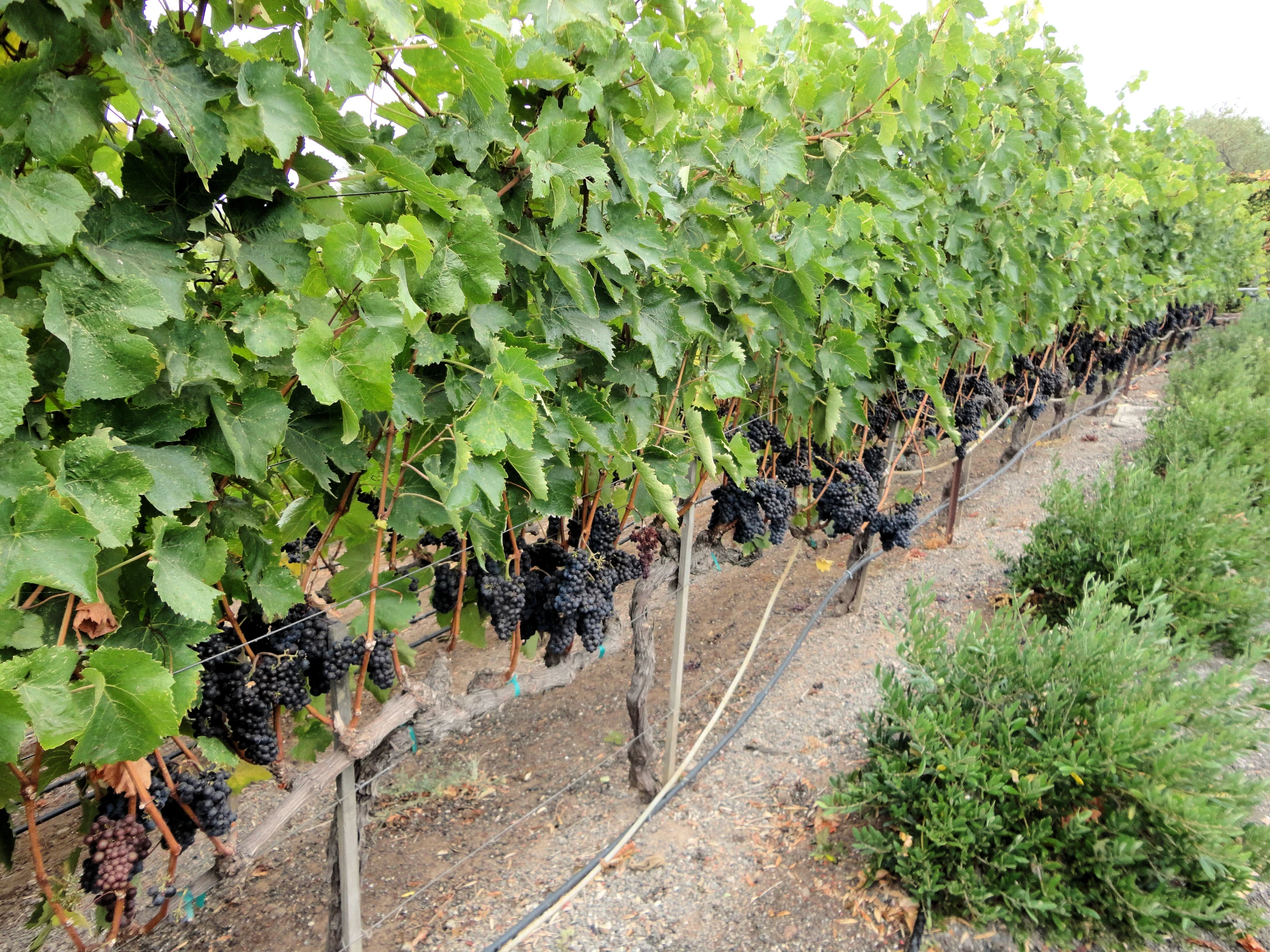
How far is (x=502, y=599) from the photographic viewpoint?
2072 millimetres

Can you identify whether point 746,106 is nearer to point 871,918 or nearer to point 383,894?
point 871,918

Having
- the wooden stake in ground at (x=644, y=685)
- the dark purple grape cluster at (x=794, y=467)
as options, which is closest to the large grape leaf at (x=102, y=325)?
the wooden stake in ground at (x=644, y=685)

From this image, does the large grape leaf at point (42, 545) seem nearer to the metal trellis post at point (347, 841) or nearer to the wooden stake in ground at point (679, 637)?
the metal trellis post at point (347, 841)

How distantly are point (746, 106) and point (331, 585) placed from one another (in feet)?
6.56

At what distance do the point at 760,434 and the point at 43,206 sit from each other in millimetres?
2600

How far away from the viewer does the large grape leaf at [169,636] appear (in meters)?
1.34

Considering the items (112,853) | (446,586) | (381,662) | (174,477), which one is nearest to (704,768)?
(446,586)

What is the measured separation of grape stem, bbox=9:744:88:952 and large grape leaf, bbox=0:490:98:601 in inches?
A: 15.1

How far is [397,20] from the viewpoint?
3.99 ft

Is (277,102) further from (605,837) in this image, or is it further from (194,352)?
(605,837)

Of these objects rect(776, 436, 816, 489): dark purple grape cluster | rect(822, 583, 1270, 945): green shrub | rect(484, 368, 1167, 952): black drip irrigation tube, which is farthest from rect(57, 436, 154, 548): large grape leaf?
rect(776, 436, 816, 489): dark purple grape cluster

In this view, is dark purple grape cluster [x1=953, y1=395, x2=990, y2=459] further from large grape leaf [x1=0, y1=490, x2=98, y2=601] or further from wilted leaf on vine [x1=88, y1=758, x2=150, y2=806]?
large grape leaf [x1=0, y1=490, x2=98, y2=601]

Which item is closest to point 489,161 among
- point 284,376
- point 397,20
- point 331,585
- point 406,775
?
point 397,20

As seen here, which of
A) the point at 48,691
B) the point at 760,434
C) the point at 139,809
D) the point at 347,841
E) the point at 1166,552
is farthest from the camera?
the point at 1166,552
